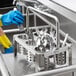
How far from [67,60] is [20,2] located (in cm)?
77

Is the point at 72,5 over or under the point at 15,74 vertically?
over

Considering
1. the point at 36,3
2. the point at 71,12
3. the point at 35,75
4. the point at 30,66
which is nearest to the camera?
the point at 35,75

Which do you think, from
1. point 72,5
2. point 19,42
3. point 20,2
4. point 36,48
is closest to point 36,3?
point 20,2

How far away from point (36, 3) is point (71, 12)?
0.27m

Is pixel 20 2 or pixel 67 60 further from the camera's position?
pixel 20 2

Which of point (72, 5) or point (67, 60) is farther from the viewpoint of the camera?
point (72, 5)

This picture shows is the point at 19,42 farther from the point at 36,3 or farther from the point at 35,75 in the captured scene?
the point at 36,3

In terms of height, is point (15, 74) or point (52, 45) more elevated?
point (52, 45)

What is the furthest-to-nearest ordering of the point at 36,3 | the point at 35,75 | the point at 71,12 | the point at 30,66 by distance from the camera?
the point at 36,3
the point at 71,12
the point at 30,66
the point at 35,75

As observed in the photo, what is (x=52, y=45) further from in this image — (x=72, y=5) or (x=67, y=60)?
(x=72, y=5)

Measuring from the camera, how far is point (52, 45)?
81 cm

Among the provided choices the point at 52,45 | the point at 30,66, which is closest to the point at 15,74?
the point at 30,66

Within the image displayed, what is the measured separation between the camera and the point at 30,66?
87cm

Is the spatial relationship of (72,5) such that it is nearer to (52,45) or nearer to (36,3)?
(36,3)
